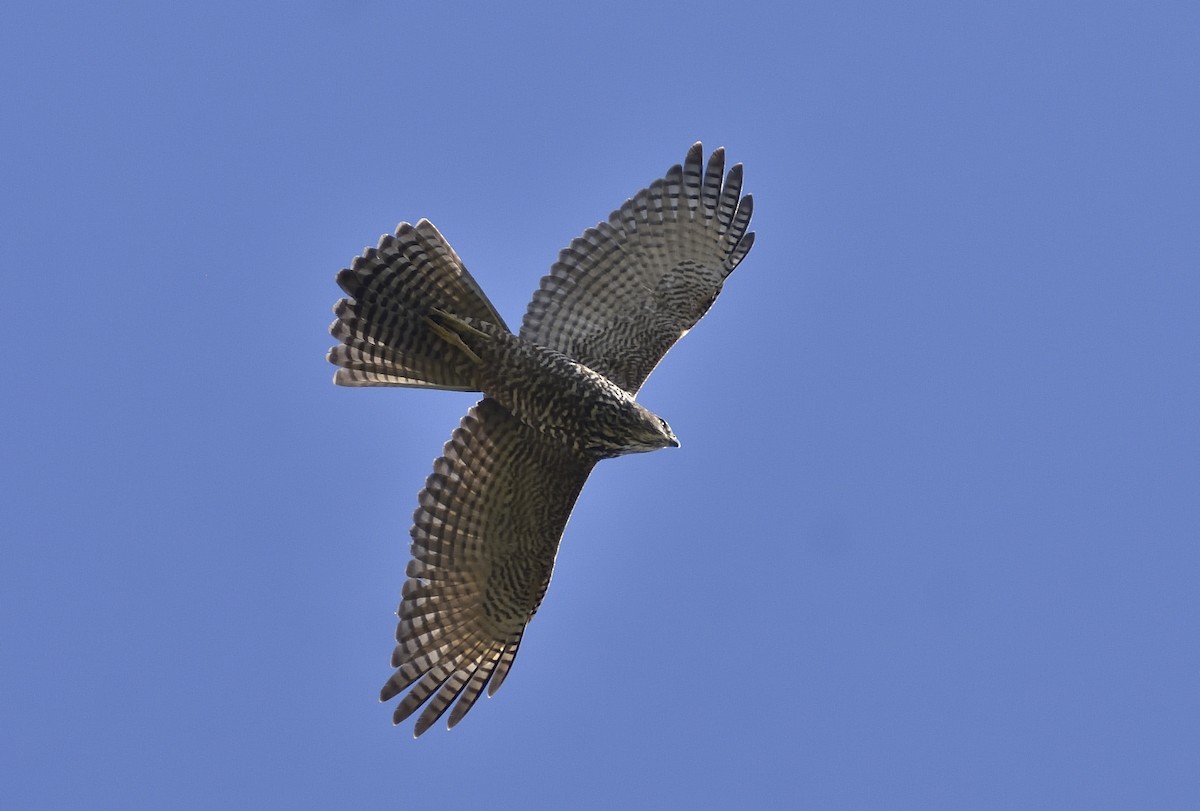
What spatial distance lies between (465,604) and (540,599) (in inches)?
26.6

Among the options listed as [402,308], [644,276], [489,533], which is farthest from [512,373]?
[644,276]

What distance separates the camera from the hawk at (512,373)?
15117mm

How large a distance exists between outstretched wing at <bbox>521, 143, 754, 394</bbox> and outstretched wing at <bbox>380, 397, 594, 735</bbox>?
104 cm

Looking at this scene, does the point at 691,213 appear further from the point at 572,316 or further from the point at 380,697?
the point at 380,697

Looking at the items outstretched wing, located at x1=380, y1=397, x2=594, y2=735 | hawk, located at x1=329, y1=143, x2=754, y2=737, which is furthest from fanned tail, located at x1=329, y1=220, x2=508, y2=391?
outstretched wing, located at x1=380, y1=397, x2=594, y2=735

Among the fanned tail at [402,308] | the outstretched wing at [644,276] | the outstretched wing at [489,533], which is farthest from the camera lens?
the outstretched wing at [644,276]

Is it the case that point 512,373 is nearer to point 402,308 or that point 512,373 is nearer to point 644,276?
point 402,308

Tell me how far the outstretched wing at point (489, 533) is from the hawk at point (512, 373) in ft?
0.04

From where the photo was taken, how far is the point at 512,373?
1530cm

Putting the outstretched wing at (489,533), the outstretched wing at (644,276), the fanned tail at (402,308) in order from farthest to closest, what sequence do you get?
1. the outstretched wing at (644,276)
2. the outstretched wing at (489,533)
3. the fanned tail at (402,308)

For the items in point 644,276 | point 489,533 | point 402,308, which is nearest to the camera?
point 402,308

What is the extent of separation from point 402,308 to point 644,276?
234 cm

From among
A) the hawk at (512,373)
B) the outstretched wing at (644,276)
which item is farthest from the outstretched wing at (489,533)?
the outstretched wing at (644,276)

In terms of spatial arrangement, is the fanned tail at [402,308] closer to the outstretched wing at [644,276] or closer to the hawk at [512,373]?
the hawk at [512,373]
